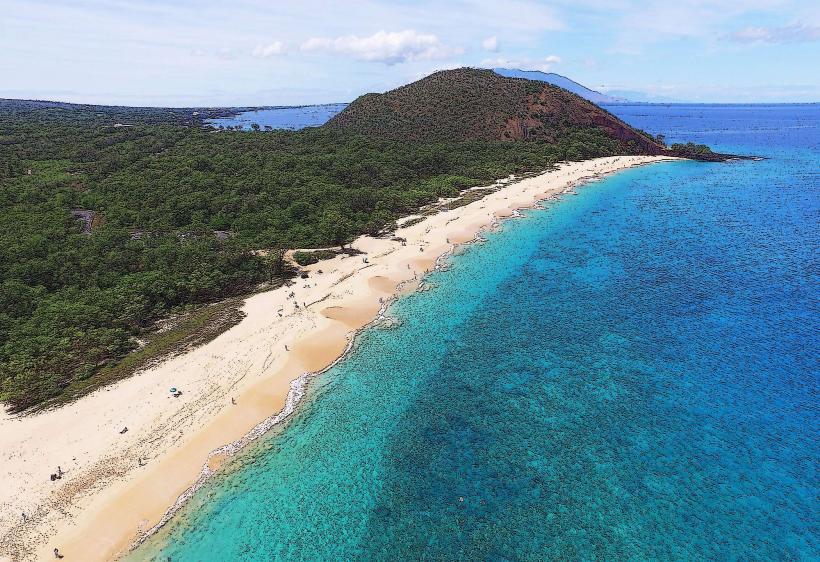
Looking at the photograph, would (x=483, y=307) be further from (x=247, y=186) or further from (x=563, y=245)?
(x=247, y=186)

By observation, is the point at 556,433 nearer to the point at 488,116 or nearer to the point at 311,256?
the point at 311,256

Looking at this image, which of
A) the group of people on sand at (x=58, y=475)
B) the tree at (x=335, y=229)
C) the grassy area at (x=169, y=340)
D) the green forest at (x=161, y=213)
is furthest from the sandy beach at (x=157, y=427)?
the tree at (x=335, y=229)

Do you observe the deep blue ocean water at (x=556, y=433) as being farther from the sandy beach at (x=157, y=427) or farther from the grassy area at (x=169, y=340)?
the grassy area at (x=169, y=340)

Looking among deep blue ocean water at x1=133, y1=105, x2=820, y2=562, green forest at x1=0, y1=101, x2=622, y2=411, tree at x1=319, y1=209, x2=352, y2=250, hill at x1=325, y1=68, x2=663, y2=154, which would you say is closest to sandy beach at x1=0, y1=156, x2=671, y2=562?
deep blue ocean water at x1=133, y1=105, x2=820, y2=562

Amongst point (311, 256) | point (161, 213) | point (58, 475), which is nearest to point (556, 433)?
point (58, 475)

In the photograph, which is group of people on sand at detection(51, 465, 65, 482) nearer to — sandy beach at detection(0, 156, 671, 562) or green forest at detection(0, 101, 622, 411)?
sandy beach at detection(0, 156, 671, 562)

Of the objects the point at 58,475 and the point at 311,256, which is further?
the point at 311,256

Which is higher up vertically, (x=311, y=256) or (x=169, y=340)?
(x=311, y=256)

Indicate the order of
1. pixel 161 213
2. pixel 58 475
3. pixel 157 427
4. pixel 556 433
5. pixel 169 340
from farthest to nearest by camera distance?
pixel 161 213 < pixel 169 340 < pixel 157 427 < pixel 556 433 < pixel 58 475

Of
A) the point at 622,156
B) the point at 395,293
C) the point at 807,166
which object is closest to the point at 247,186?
the point at 395,293

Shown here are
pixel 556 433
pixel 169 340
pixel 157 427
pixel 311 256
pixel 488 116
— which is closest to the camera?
pixel 556 433
